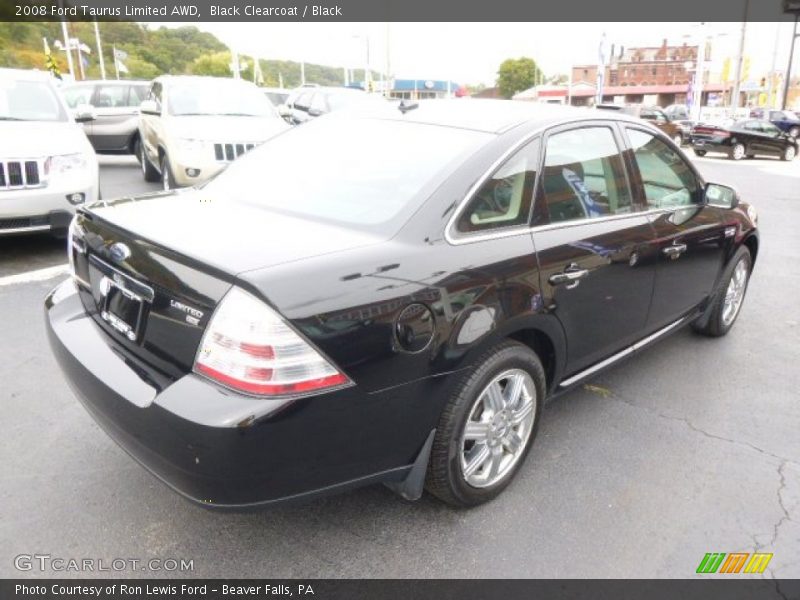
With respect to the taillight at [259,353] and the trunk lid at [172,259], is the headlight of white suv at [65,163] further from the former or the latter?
the taillight at [259,353]

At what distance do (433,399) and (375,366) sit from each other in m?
0.33

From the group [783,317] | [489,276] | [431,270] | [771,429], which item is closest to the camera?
[431,270]

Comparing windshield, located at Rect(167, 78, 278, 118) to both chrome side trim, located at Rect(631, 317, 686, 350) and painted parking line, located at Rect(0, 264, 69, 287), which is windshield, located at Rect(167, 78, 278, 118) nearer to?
painted parking line, located at Rect(0, 264, 69, 287)

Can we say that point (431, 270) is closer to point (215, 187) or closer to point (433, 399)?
point (433, 399)

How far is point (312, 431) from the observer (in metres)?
1.97

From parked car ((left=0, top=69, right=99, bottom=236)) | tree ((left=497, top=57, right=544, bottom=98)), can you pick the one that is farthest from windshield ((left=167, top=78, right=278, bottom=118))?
tree ((left=497, top=57, right=544, bottom=98))

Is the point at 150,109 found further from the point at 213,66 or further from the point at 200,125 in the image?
the point at 213,66

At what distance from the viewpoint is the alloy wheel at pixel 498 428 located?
101 inches

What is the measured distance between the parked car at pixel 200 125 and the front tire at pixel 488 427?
6014 millimetres

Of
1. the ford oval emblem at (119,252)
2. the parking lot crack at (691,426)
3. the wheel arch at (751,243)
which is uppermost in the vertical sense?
the ford oval emblem at (119,252)

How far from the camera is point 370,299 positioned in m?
2.05

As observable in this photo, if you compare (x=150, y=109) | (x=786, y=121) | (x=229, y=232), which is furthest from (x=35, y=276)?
(x=786, y=121)

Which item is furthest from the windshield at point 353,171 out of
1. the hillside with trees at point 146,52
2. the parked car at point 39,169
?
the hillside with trees at point 146,52

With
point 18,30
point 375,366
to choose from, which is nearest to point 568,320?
point 375,366
